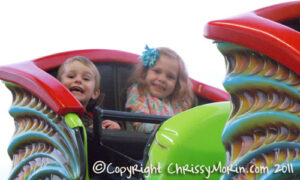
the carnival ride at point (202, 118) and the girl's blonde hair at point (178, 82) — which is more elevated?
the girl's blonde hair at point (178, 82)

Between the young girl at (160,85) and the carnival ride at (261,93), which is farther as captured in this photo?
the young girl at (160,85)

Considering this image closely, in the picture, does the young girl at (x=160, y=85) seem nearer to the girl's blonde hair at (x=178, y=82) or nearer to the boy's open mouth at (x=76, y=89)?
the girl's blonde hair at (x=178, y=82)

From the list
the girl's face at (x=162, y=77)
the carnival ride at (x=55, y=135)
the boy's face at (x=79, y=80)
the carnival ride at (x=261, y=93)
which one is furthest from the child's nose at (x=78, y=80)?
the carnival ride at (x=261, y=93)

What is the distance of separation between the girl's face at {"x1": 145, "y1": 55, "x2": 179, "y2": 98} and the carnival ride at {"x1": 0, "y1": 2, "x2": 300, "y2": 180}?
102 millimetres

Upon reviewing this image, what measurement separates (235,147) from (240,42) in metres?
0.15

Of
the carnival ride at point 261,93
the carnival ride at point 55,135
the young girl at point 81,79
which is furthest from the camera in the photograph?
the young girl at point 81,79

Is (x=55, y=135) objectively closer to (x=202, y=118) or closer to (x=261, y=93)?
(x=202, y=118)

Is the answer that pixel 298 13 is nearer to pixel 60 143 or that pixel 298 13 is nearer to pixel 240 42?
pixel 240 42

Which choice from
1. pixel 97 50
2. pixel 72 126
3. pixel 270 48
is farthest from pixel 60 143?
pixel 270 48

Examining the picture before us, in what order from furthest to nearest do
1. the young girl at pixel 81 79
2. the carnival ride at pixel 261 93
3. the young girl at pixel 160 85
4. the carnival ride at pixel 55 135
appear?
the young girl at pixel 160 85 < the young girl at pixel 81 79 < the carnival ride at pixel 55 135 < the carnival ride at pixel 261 93

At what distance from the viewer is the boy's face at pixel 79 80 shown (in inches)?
52.1

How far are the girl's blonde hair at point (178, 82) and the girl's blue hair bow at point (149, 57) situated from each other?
1 cm

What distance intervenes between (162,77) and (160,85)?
0.09ft

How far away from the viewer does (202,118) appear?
83 cm
